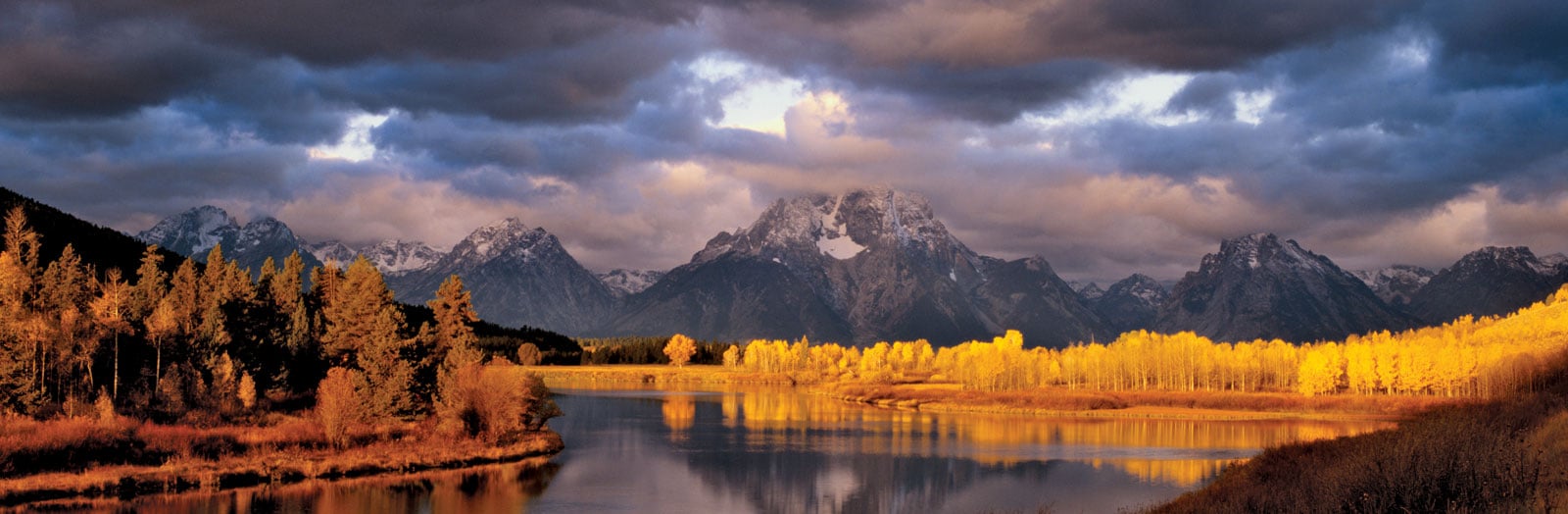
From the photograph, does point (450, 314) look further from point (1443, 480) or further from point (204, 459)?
point (1443, 480)

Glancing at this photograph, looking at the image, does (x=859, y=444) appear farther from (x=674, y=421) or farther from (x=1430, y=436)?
(x=1430, y=436)

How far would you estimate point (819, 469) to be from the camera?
8294 centimetres

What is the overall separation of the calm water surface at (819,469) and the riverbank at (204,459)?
2.61 metres

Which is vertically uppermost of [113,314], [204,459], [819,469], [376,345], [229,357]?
[113,314]

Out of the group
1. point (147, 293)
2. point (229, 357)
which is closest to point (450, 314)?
point (229, 357)

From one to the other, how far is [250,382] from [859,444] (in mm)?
52489

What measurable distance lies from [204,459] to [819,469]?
1649 inches

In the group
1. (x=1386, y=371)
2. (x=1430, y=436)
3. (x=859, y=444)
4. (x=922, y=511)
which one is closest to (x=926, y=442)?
(x=859, y=444)

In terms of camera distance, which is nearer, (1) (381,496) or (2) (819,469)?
(1) (381,496)

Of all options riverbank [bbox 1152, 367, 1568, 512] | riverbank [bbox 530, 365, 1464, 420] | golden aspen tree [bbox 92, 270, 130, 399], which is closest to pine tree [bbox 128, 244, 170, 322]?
golden aspen tree [bbox 92, 270, 130, 399]

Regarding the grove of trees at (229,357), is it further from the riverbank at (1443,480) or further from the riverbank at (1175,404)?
the riverbank at (1443,480)

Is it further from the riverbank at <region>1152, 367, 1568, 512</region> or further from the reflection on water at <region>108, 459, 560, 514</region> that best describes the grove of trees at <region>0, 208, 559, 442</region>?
the riverbank at <region>1152, 367, 1568, 512</region>

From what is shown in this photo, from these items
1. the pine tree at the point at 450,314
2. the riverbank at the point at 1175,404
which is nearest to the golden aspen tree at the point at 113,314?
the pine tree at the point at 450,314

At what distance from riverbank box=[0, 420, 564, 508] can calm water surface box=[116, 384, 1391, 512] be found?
2.61 m
